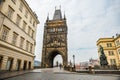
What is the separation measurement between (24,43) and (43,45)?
32607 mm

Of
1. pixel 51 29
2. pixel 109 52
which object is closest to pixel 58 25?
pixel 51 29

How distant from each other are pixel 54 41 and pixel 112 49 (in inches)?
1127

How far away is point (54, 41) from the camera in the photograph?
50531 mm

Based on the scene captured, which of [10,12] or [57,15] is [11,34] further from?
[57,15]

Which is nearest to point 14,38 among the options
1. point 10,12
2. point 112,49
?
point 10,12

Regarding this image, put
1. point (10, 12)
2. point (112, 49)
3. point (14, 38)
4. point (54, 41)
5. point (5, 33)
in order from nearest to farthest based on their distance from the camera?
point (5, 33) < point (10, 12) < point (14, 38) < point (112, 49) < point (54, 41)

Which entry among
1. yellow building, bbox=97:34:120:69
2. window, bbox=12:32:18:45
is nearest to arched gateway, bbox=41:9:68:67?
yellow building, bbox=97:34:120:69

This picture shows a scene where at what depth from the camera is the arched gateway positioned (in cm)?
4753

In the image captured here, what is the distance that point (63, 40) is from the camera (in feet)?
165

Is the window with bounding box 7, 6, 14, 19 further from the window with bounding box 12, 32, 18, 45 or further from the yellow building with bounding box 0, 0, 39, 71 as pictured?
the window with bounding box 12, 32, 18, 45

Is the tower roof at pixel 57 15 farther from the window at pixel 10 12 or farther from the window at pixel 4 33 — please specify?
the window at pixel 4 33

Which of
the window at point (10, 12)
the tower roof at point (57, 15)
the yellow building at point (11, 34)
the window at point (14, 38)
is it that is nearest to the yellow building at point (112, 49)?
the tower roof at point (57, 15)

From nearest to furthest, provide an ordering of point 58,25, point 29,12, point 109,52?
point 29,12
point 109,52
point 58,25

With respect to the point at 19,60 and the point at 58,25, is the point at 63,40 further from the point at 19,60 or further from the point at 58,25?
the point at 19,60
